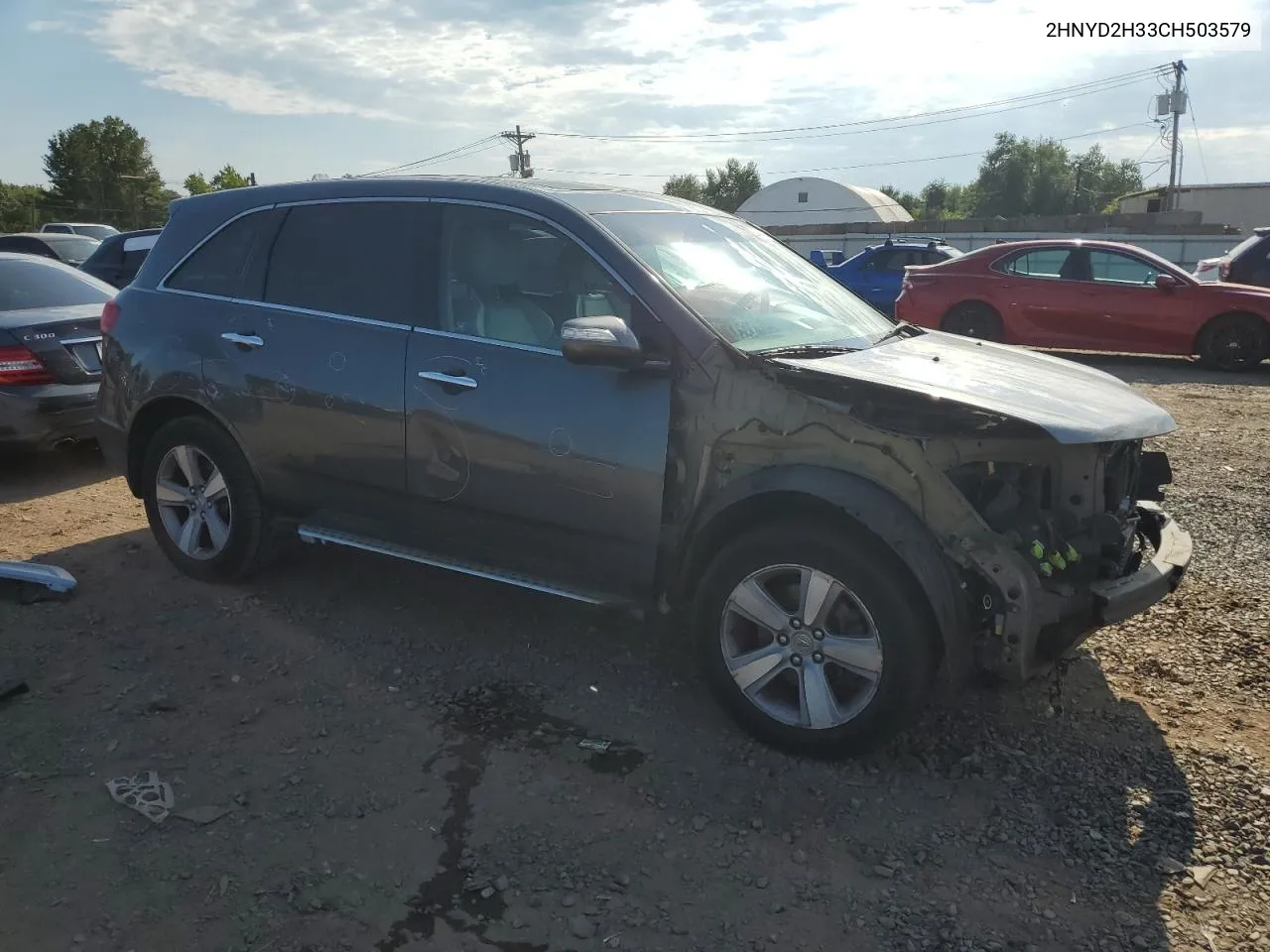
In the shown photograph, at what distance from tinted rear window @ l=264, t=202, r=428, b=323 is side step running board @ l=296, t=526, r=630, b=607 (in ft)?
3.11

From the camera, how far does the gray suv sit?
328cm

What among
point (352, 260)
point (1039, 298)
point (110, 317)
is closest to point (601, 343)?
point (352, 260)

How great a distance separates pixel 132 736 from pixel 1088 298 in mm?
11554

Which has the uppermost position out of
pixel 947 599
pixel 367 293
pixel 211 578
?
pixel 367 293

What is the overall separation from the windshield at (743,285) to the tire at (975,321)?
8.80m

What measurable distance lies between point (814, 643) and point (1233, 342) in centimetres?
1062

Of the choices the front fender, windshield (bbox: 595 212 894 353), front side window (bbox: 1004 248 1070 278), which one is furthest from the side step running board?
front side window (bbox: 1004 248 1070 278)

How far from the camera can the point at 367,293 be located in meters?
4.41

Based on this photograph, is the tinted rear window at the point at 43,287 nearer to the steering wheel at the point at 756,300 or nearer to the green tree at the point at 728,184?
the steering wheel at the point at 756,300

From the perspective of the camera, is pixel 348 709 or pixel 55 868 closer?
pixel 55 868

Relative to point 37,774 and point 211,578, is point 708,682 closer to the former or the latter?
point 37,774

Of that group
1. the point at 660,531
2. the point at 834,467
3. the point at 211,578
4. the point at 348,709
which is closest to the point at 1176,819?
the point at 834,467

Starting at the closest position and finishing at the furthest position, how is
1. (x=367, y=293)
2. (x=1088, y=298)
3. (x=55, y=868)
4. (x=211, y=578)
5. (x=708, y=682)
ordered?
(x=55, y=868)
(x=708, y=682)
(x=367, y=293)
(x=211, y=578)
(x=1088, y=298)

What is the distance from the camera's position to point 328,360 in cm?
440
